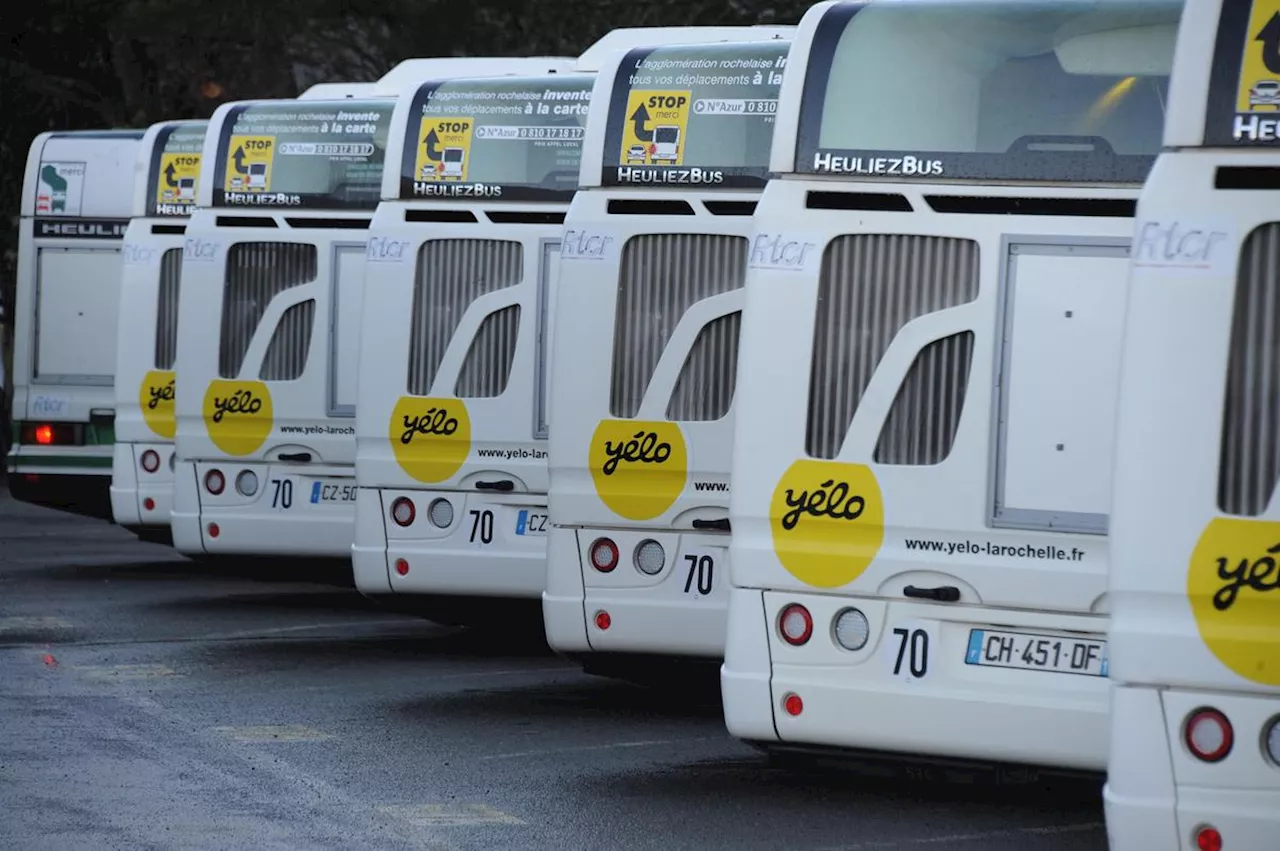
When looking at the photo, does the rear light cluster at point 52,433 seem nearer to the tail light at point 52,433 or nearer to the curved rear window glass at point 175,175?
the tail light at point 52,433

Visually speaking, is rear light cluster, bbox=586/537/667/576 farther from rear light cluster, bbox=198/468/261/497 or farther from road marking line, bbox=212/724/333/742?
rear light cluster, bbox=198/468/261/497

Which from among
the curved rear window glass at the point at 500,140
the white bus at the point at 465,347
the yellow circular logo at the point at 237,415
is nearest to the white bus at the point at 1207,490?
the white bus at the point at 465,347

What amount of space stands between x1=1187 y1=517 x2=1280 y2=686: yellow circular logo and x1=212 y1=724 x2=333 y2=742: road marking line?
5.24 meters

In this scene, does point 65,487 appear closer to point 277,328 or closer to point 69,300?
point 69,300

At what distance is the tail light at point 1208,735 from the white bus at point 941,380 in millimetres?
1836

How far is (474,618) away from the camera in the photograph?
13.0 m

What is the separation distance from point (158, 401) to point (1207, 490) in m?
12.5

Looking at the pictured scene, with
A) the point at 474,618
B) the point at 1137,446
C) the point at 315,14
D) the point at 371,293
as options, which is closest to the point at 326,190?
the point at 371,293

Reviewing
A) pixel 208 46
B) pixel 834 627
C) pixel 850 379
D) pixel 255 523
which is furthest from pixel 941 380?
pixel 208 46

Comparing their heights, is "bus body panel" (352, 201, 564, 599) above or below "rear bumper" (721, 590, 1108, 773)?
above

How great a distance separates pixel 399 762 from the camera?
32.4 feet

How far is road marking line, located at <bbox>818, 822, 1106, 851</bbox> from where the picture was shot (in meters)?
8.18

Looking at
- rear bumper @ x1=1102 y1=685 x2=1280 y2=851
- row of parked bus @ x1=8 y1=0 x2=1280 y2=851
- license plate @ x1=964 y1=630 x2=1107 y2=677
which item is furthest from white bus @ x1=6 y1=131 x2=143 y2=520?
rear bumper @ x1=1102 y1=685 x2=1280 y2=851

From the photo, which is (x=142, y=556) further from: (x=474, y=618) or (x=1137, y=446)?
(x=1137, y=446)
